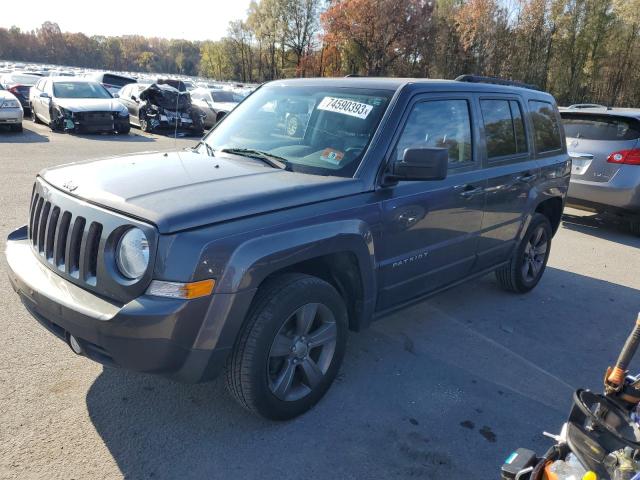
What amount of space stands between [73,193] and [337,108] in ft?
5.79

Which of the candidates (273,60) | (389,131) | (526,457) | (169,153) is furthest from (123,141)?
(273,60)

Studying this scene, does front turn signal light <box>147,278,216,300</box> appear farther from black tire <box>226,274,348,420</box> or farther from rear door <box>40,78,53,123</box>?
rear door <box>40,78,53,123</box>

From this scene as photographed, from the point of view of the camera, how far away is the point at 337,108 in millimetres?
3561

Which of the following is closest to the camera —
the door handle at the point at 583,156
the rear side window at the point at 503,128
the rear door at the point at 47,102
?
the rear side window at the point at 503,128

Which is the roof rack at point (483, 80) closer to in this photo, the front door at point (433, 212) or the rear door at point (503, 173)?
the rear door at point (503, 173)

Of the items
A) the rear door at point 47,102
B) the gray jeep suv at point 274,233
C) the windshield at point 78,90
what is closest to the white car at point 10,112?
the rear door at point 47,102

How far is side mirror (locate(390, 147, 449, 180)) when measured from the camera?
3.02 meters

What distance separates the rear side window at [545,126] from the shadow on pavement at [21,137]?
1209 cm

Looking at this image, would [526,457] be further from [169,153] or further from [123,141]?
[123,141]

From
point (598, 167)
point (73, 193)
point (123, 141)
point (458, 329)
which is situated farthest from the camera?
point (123, 141)

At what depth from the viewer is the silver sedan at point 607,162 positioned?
292 inches

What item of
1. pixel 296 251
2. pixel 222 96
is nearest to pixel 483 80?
pixel 296 251

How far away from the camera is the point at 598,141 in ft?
25.5

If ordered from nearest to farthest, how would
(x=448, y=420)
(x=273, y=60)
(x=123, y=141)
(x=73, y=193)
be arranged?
1. (x=73, y=193)
2. (x=448, y=420)
3. (x=123, y=141)
4. (x=273, y=60)
